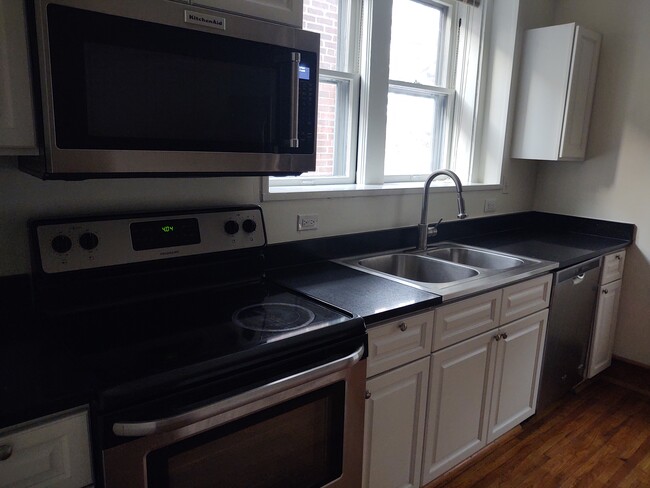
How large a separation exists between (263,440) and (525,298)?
1409 millimetres

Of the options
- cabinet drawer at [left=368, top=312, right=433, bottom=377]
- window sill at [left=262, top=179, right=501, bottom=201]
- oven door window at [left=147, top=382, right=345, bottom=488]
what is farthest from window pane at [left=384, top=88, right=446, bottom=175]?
oven door window at [left=147, top=382, right=345, bottom=488]

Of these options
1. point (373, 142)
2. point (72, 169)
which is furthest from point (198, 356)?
point (373, 142)

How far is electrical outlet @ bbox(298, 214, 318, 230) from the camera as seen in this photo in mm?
1979

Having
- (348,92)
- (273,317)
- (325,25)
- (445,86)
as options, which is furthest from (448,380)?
(445,86)

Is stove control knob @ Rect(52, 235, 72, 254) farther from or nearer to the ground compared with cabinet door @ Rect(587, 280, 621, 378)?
farther from the ground

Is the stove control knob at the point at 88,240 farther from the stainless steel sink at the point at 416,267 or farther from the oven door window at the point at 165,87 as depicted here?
the stainless steel sink at the point at 416,267

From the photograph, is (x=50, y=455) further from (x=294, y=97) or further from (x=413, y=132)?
(x=413, y=132)

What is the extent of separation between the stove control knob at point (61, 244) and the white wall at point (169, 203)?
0.35ft

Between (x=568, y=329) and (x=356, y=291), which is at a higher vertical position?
(x=356, y=291)

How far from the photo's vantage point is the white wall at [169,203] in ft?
4.40

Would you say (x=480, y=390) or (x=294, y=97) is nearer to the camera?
(x=294, y=97)

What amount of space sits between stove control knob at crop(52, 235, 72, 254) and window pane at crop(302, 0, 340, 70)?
54.0 inches

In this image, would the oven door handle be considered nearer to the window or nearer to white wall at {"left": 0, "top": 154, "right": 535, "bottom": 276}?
white wall at {"left": 0, "top": 154, "right": 535, "bottom": 276}

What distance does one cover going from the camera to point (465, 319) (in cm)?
186
